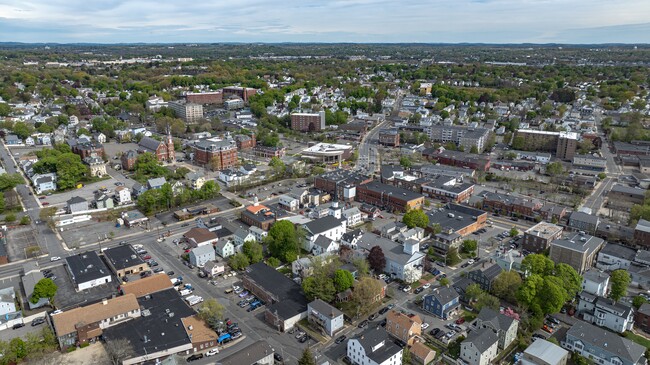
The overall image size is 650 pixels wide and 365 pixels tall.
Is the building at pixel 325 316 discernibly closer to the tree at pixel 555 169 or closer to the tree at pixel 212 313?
the tree at pixel 212 313

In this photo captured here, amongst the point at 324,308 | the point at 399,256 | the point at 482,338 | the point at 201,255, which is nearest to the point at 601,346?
the point at 482,338

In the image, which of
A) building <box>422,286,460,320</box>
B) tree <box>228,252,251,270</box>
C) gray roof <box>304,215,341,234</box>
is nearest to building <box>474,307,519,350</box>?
building <box>422,286,460,320</box>

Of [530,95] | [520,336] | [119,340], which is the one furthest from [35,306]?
[530,95]

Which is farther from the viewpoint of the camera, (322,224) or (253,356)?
(322,224)

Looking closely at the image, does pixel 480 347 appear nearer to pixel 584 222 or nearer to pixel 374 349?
pixel 374 349

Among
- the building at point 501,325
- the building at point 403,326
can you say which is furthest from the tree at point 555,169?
the building at point 403,326
